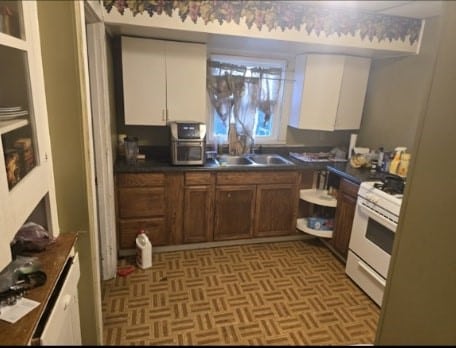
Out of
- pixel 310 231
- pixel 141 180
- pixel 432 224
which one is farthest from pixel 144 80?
pixel 432 224

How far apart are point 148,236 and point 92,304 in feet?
3.87

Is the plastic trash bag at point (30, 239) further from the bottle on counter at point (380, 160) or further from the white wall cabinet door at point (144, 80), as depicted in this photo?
the bottle on counter at point (380, 160)

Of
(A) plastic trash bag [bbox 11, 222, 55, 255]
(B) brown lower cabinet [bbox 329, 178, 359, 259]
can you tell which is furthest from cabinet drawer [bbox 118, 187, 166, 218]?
(B) brown lower cabinet [bbox 329, 178, 359, 259]

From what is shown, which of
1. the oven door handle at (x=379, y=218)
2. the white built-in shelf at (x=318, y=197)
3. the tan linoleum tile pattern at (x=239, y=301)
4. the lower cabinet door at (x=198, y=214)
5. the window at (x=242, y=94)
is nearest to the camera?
the tan linoleum tile pattern at (x=239, y=301)

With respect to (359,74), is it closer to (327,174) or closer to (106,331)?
(327,174)

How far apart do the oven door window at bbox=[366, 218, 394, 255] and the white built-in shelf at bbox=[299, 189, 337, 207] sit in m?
0.54

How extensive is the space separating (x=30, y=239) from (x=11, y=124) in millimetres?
493

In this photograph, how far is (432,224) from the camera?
82cm

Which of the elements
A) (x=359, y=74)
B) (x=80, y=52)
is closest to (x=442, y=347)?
(x=80, y=52)

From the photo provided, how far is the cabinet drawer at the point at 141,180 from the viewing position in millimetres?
2570

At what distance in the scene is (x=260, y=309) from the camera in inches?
86.0

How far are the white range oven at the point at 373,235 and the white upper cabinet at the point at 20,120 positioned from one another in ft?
6.83

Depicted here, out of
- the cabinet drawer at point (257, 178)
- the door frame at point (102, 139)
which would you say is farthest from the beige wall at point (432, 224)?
the cabinet drawer at point (257, 178)

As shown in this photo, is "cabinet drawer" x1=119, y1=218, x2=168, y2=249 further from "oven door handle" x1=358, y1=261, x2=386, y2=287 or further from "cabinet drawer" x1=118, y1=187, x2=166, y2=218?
"oven door handle" x1=358, y1=261, x2=386, y2=287
